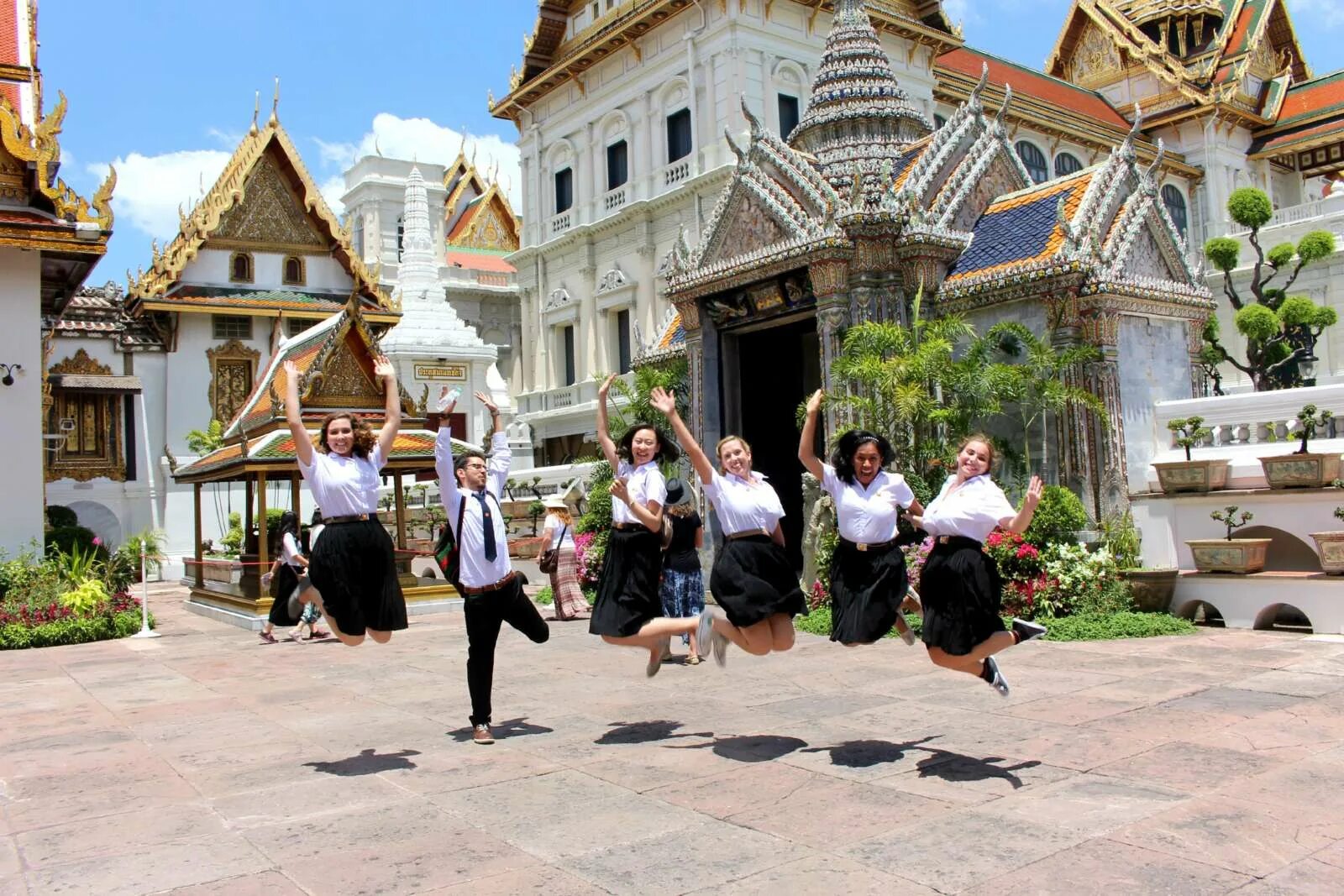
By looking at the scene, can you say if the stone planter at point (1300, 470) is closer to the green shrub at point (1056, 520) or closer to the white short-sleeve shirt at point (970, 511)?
the green shrub at point (1056, 520)

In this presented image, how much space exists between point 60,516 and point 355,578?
2310cm

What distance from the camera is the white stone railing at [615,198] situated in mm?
32875

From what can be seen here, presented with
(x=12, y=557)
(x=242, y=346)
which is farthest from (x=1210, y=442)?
(x=242, y=346)

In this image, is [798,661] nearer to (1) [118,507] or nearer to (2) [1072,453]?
(2) [1072,453]

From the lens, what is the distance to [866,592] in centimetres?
559

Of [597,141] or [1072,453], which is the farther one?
[597,141]

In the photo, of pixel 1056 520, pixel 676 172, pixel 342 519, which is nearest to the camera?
pixel 342 519

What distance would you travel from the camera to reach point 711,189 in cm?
2938

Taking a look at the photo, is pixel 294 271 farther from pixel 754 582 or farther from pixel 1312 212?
pixel 754 582

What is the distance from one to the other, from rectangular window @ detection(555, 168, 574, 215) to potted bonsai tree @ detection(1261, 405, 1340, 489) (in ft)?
93.6

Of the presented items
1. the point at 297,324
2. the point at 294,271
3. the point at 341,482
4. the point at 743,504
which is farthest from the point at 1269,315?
the point at 294,271

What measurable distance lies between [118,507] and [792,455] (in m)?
20.0

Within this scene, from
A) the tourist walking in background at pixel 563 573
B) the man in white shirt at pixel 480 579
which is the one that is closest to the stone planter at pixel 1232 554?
the man in white shirt at pixel 480 579

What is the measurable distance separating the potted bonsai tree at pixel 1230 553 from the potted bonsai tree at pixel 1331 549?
0.53 m
